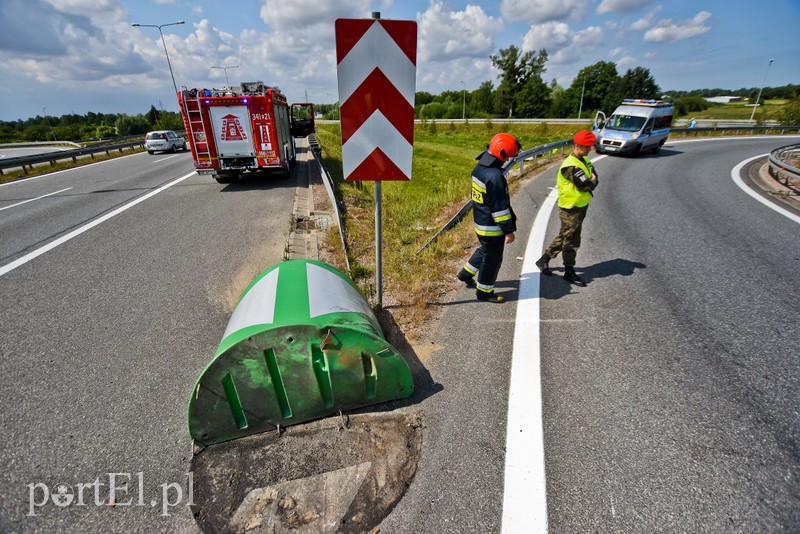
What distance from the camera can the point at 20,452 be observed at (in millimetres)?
2527

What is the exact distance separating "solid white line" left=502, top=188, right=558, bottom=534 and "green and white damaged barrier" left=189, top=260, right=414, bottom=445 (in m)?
0.80

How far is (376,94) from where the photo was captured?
306 centimetres

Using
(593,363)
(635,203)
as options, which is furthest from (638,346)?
(635,203)

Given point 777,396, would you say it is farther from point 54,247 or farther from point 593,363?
point 54,247

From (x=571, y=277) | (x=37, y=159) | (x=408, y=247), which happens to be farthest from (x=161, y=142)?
(x=571, y=277)

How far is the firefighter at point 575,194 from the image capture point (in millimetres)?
4398

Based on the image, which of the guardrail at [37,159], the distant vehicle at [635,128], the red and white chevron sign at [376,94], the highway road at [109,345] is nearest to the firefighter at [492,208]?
the red and white chevron sign at [376,94]

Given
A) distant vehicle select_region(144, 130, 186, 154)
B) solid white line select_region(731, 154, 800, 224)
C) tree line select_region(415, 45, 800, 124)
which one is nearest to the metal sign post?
solid white line select_region(731, 154, 800, 224)

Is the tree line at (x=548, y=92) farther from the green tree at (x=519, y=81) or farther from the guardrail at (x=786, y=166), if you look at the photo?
the guardrail at (x=786, y=166)

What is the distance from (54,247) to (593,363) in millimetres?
8173

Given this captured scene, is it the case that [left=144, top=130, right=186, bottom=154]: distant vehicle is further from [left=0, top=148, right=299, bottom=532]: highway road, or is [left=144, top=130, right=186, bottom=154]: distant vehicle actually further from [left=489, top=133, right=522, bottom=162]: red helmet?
[left=489, top=133, right=522, bottom=162]: red helmet

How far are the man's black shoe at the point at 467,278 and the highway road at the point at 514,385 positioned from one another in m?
0.22

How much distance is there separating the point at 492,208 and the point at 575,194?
1421mm

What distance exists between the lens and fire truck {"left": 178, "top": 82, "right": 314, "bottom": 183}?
34.2 feet
